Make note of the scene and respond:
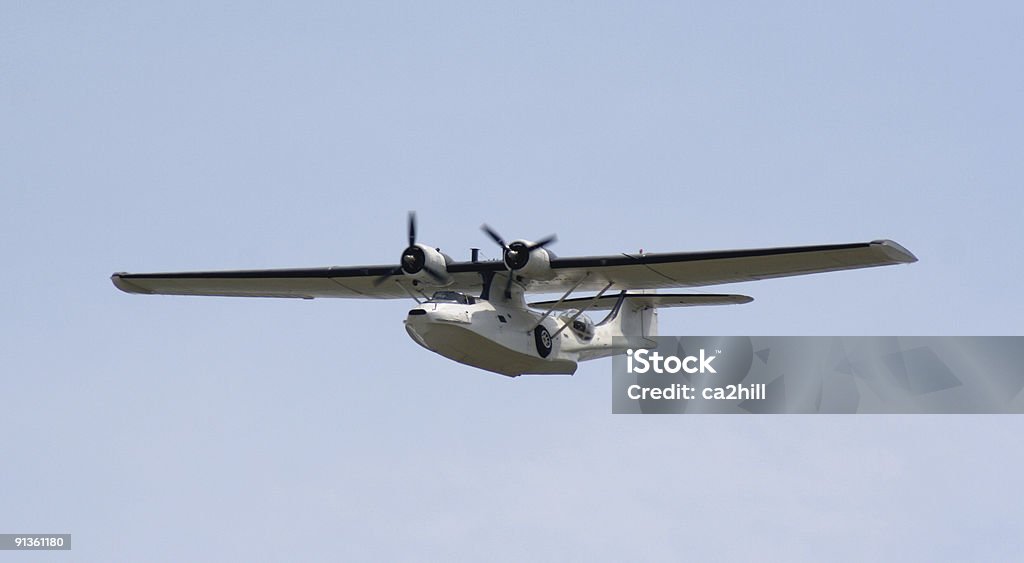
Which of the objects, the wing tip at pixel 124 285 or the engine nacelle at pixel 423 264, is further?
the wing tip at pixel 124 285

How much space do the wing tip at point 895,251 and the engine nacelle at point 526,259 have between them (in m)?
5.90

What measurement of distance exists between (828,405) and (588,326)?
5320 mm

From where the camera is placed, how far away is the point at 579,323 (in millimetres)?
29016

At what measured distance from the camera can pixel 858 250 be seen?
24.8 meters

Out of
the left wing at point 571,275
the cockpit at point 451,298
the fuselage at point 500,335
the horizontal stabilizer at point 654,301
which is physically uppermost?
the left wing at point 571,275

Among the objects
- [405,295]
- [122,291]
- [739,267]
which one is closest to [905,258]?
[739,267]

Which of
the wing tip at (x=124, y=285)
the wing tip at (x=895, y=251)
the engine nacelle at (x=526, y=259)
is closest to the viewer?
the wing tip at (x=895, y=251)

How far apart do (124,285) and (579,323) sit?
9.51 m

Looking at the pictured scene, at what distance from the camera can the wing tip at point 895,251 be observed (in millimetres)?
24344

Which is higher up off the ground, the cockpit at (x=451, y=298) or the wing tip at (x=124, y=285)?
the wing tip at (x=124, y=285)

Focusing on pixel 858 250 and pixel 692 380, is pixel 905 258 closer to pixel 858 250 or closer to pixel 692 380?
pixel 858 250

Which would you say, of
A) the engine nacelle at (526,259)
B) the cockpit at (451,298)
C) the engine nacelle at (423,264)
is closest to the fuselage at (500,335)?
the cockpit at (451,298)

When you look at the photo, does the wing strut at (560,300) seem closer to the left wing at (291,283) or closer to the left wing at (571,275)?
the left wing at (571,275)

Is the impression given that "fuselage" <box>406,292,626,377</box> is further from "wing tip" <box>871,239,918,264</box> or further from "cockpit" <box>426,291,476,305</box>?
"wing tip" <box>871,239,918,264</box>
